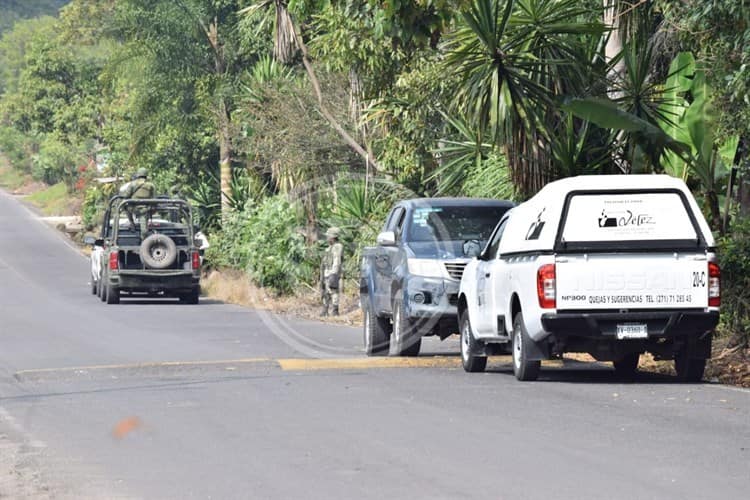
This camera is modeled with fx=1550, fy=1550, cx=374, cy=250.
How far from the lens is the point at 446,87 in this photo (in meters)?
27.4

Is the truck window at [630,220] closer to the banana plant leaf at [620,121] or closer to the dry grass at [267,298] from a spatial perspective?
the banana plant leaf at [620,121]

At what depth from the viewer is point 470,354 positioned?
17.1 metres

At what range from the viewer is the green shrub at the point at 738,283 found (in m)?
17.1

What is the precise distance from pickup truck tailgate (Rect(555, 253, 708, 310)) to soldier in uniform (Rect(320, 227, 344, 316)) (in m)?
A: 14.2

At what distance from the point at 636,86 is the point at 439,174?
292 inches

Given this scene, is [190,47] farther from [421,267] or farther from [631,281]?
[631,281]

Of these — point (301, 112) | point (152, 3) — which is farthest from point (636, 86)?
point (152, 3)

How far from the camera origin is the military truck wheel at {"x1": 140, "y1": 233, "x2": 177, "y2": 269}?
3378 cm

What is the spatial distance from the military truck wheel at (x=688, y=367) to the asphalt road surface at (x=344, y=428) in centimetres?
32

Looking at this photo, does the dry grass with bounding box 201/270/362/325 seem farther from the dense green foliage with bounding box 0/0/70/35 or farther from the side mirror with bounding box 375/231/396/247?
the dense green foliage with bounding box 0/0/70/35

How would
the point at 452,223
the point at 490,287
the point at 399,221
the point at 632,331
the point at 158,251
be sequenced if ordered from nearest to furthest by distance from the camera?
1. the point at 632,331
2. the point at 490,287
3. the point at 452,223
4. the point at 399,221
5. the point at 158,251

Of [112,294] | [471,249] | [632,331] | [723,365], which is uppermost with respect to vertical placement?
[471,249]

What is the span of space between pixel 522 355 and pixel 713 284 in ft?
6.63

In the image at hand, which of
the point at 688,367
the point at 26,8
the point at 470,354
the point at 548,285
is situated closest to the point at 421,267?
the point at 470,354
